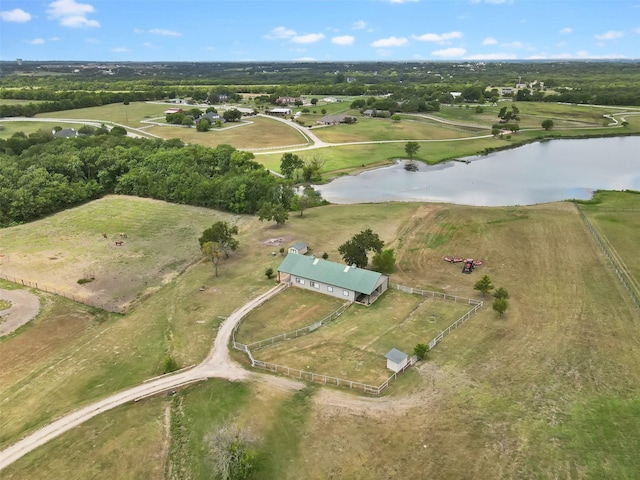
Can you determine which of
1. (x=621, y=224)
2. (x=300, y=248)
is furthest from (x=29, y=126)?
(x=621, y=224)

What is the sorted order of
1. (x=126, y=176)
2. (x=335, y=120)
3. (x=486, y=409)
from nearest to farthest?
(x=486, y=409) → (x=126, y=176) → (x=335, y=120)

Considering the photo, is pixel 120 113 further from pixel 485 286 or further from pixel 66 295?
pixel 485 286

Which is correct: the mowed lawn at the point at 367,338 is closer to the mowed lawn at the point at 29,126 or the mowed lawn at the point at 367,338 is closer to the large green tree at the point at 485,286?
the large green tree at the point at 485,286

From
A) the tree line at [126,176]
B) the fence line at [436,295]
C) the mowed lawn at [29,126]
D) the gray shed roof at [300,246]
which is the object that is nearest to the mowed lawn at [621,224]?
the fence line at [436,295]

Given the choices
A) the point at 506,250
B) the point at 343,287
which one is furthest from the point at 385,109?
the point at 343,287

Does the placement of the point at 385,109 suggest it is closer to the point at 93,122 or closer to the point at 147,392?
the point at 93,122

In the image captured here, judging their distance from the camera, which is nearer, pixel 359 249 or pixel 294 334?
pixel 294 334

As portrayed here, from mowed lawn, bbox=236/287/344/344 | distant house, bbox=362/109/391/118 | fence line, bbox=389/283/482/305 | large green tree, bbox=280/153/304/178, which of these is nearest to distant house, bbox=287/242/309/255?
mowed lawn, bbox=236/287/344/344
